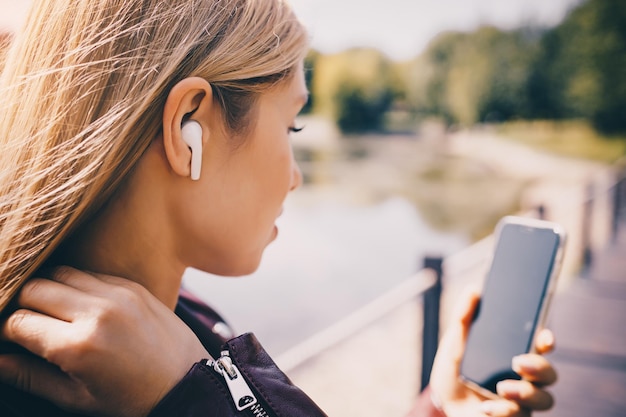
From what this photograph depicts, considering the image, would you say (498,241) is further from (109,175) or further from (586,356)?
(586,356)

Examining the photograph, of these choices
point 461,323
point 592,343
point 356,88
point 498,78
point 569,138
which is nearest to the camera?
point 461,323

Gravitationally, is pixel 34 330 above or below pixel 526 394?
above

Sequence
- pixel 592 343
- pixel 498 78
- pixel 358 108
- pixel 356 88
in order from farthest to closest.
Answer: pixel 356 88
pixel 358 108
pixel 498 78
pixel 592 343

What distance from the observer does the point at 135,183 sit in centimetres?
100

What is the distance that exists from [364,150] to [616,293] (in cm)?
3882

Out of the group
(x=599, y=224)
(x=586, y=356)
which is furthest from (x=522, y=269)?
(x=599, y=224)

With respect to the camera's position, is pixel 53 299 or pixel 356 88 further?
pixel 356 88

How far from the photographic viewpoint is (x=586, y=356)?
4.66m

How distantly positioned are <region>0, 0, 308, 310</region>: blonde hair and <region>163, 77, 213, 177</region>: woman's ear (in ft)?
0.08

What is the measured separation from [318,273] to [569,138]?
32.4 metres

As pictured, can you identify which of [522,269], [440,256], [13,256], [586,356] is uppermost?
[13,256]

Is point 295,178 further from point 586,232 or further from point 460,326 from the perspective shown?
point 586,232

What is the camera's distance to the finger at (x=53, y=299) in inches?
31.4

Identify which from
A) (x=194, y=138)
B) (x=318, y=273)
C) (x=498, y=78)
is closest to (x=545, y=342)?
(x=194, y=138)
